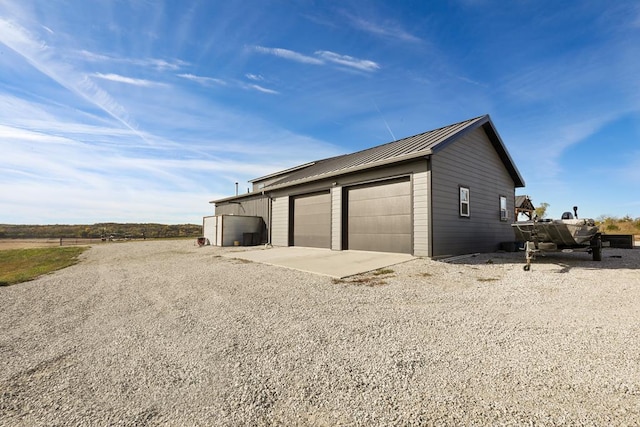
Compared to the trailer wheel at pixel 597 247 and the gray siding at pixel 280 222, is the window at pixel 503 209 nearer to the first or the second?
the trailer wheel at pixel 597 247

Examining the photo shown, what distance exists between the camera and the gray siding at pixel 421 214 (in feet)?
31.0

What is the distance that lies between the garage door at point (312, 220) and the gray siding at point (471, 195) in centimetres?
509

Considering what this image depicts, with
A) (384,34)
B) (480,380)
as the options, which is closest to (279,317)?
(480,380)

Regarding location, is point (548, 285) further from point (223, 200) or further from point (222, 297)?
point (223, 200)

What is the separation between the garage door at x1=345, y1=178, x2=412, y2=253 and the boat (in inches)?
136

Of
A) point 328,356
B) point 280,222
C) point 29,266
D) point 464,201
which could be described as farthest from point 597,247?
point 29,266

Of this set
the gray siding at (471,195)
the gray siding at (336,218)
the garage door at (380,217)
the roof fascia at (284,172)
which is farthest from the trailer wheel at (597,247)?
the roof fascia at (284,172)

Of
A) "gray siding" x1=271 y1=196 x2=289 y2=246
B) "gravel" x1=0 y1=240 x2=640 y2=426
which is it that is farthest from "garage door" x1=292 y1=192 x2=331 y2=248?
"gravel" x1=0 y1=240 x2=640 y2=426

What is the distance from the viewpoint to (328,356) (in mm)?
2932

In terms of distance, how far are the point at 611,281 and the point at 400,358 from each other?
6496 mm

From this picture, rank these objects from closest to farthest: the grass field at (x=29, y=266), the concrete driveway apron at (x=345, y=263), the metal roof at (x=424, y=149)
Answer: the concrete driveway apron at (x=345, y=263) < the grass field at (x=29, y=266) < the metal roof at (x=424, y=149)

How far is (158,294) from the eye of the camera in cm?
589

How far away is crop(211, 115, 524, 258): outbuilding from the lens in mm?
9719

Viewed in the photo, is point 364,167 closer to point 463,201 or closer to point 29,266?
point 463,201
